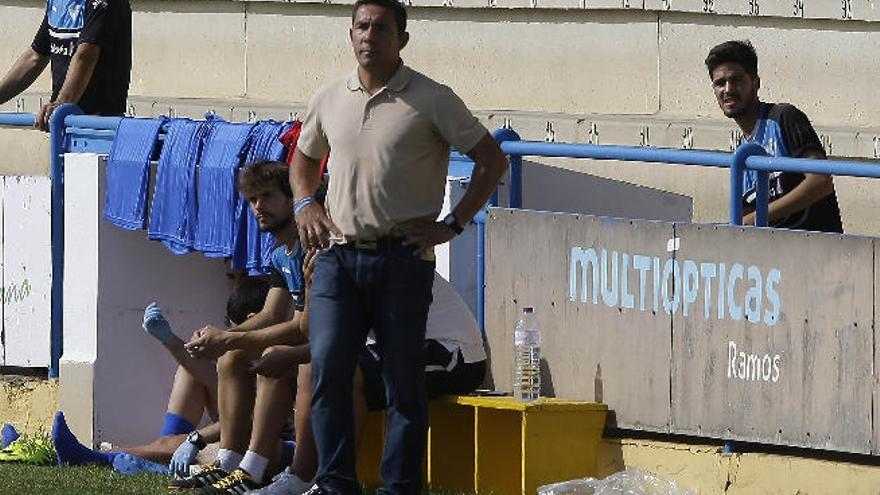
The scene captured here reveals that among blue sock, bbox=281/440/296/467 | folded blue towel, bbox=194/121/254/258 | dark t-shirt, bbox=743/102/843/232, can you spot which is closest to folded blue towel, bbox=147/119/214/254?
folded blue towel, bbox=194/121/254/258

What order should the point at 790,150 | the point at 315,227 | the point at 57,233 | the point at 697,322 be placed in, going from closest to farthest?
the point at 315,227 → the point at 697,322 → the point at 790,150 → the point at 57,233

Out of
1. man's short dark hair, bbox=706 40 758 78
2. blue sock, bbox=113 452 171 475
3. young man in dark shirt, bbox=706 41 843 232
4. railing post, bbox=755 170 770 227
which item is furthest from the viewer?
blue sock, bbox=113 452 171 475

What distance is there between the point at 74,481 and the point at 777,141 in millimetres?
3168

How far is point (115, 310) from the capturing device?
12.0 meters

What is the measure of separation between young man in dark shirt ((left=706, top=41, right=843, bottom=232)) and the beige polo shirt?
122 cm

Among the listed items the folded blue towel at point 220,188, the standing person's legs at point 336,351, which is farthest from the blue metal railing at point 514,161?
the standing person's legs at point 336,351

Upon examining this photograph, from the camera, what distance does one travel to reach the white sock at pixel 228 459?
10.8 meters

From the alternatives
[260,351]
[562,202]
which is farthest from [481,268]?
[260,351]

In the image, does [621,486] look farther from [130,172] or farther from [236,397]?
[130,172]

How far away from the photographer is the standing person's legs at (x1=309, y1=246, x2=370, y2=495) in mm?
9719

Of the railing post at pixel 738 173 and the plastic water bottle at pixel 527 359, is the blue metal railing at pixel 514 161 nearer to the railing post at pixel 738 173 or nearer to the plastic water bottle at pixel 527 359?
the railing post at pixel 738 173

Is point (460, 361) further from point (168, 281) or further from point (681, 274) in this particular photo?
point (168, 281)

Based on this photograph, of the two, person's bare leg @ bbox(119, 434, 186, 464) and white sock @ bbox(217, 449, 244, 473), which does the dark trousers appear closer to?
white sock @ bbox(217, 449, 244, 473)

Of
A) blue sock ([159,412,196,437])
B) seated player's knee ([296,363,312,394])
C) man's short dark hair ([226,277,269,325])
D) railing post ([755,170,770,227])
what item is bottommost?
blue sock ([159,412,196,437])
